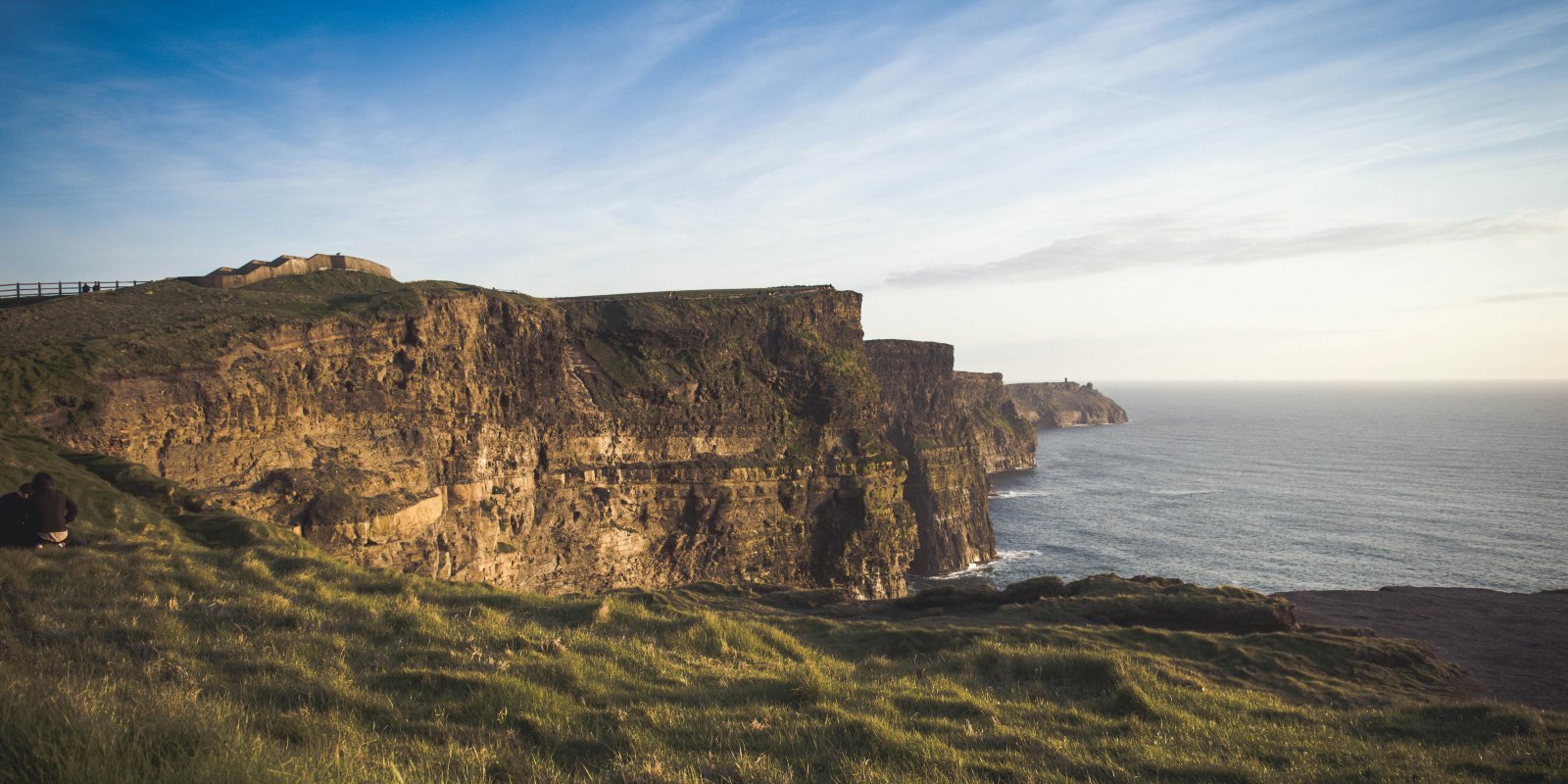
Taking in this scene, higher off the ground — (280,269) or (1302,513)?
(280,269)

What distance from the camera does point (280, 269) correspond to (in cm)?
3731

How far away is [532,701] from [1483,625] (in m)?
46.1

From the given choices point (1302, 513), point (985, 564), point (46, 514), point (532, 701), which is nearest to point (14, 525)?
point (46, 514)

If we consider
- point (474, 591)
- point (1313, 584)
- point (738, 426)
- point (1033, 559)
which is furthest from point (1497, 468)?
point (474, 591)

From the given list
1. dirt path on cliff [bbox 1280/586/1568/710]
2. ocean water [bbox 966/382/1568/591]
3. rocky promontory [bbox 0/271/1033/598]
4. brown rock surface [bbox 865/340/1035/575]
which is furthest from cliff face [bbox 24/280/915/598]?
dirt path on cliff [bbox 1280/586/1568/710]

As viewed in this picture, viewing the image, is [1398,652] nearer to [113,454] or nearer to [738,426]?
[738,426]

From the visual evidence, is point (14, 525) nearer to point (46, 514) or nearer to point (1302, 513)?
point (46, 514)

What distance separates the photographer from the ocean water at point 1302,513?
196ft

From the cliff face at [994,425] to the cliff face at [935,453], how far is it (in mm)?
39784

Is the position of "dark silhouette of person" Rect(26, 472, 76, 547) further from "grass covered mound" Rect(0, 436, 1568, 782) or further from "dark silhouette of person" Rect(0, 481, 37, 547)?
"grass covered mound" Rect(0, 436, 1568, 782)

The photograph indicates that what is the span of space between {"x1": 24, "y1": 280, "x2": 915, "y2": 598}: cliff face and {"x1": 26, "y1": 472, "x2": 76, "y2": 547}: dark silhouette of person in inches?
448

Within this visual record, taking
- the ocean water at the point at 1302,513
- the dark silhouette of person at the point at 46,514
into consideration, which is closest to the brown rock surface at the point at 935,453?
the ocean water at the point at 1302,513

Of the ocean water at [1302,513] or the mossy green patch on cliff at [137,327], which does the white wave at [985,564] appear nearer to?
the ocean water at [1302,513]

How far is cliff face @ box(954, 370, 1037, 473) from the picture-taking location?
125 metres
